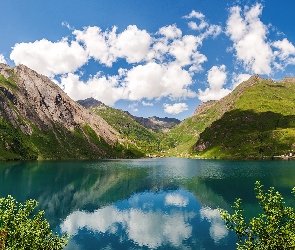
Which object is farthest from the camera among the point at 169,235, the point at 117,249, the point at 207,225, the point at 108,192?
the point at 108,192

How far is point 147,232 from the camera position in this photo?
61.3 m

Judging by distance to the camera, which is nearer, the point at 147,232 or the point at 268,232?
the point at 268,232

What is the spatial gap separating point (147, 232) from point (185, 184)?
71118 millimetres

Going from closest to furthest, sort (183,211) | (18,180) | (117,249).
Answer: (117,249) < (183,211) < (18,180)

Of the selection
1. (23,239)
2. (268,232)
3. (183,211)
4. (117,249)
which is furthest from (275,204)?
(183,211)

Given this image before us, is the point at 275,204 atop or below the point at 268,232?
atop

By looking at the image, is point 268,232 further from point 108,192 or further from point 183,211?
point 108,192

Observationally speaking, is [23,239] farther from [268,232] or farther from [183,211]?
[183,211]

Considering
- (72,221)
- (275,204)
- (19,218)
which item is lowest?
(72,221)

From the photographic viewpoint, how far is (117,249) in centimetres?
5138

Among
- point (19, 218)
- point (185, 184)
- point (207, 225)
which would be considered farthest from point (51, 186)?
point (19, 218)

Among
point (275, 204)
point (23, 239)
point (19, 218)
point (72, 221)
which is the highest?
point (275, 204)

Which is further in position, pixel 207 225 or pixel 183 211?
pixel 183 211

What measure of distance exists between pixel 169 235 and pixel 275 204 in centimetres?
4029
